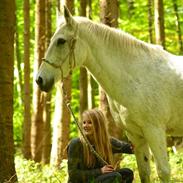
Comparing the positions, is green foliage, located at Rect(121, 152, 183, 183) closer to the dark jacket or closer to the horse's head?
the dark jacket

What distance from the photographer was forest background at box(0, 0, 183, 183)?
556 cm

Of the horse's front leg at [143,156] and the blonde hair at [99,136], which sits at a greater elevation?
the blonde hair at [99,136]

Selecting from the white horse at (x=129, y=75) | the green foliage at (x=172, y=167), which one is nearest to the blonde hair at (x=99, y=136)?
the white horse at (x=129, y=75)

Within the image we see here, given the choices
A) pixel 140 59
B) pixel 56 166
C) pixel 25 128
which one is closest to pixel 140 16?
pixel 25 128

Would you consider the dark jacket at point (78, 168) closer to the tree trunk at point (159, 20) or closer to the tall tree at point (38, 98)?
the tree trunk at point (159, 20)

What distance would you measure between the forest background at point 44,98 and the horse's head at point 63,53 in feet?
1.72

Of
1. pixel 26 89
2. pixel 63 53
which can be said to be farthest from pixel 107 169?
pixel 26 89

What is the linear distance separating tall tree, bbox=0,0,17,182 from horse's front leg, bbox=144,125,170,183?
1.77 metres

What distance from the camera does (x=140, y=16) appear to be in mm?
19812

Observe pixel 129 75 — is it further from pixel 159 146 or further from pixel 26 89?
pixel 26 89

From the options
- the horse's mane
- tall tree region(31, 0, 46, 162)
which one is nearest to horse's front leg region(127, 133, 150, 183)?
the horse's mane

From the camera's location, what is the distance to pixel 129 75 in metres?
5.67

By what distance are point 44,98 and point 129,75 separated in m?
8.47

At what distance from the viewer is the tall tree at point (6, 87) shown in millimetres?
5516
